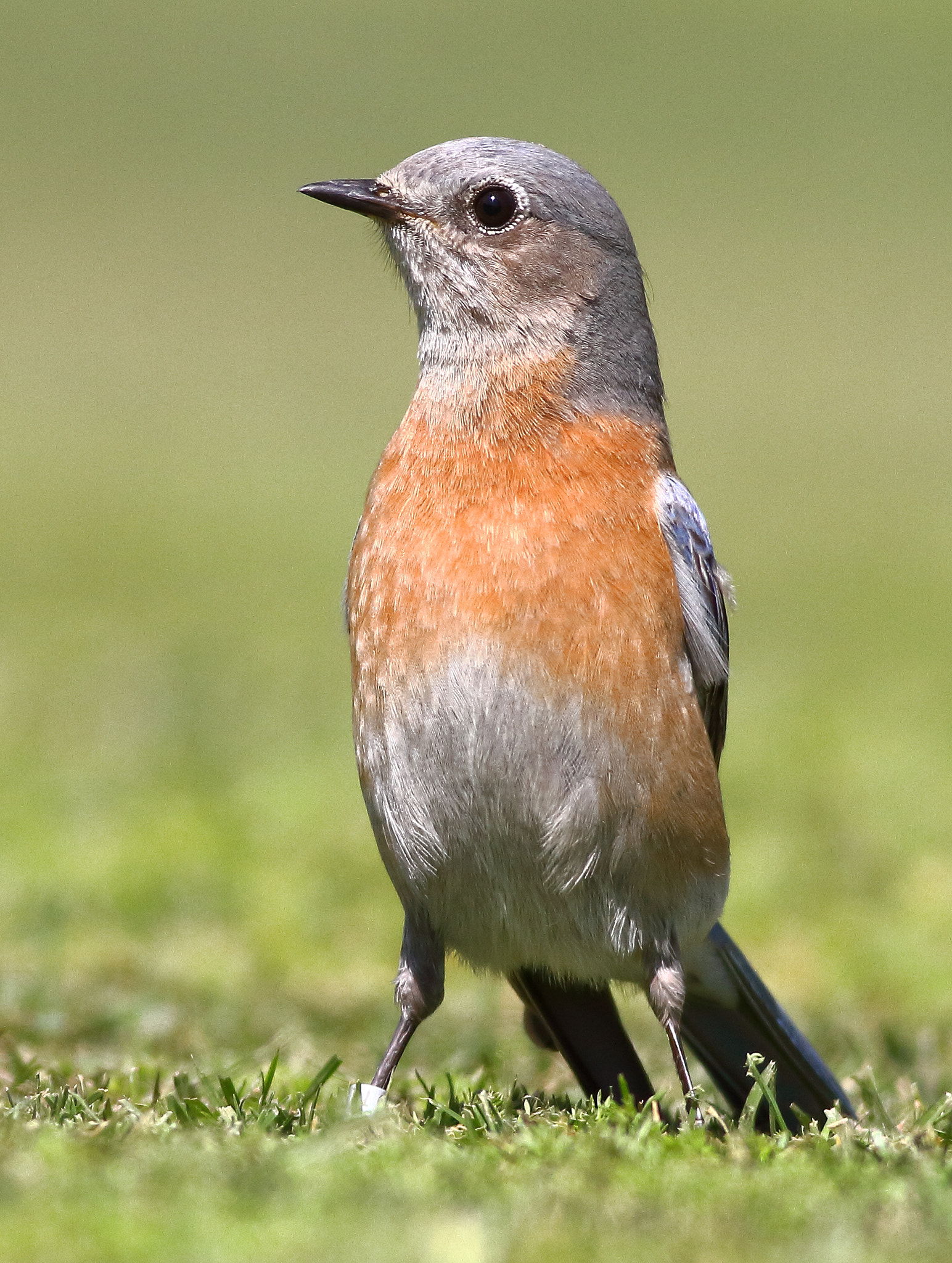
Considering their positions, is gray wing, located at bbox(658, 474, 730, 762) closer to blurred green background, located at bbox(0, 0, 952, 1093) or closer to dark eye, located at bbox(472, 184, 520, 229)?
dark eye, located at bbox(472, 184, 520, 229)

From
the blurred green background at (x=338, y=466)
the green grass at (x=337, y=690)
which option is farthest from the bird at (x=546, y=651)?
the blurred green background at (x=338, y=466)

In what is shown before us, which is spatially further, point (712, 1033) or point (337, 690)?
point (337, 690)

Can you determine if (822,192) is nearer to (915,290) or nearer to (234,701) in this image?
(915,290)

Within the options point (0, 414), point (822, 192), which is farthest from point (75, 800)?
point (822, 192)

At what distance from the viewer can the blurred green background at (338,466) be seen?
8.93 m

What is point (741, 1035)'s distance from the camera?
21.9 feet

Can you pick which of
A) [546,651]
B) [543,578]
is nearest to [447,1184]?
[546,651]

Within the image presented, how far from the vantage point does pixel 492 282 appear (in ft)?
21.5

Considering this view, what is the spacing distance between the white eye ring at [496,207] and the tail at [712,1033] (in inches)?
109

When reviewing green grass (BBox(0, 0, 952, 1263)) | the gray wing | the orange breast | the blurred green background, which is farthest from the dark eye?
green grass (BBox(0, 0, 952, 1263))

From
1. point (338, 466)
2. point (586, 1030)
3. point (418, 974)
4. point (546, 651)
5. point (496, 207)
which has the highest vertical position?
point (496, 207)

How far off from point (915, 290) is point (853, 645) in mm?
31312

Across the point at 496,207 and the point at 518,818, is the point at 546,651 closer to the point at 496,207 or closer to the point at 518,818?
the point at 518,818

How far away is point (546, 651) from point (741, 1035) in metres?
1.91
